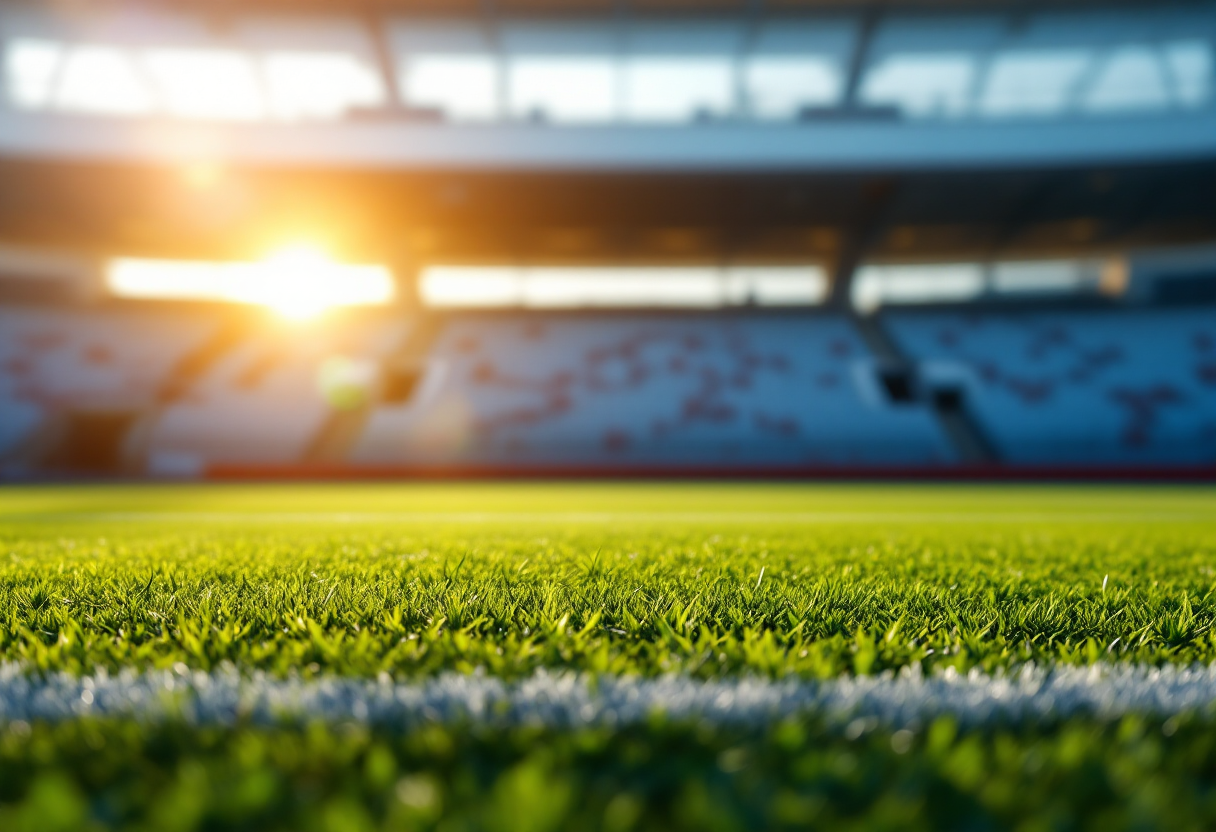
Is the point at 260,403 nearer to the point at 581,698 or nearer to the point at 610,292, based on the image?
the point at 610,292

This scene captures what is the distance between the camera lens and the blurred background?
15.7m

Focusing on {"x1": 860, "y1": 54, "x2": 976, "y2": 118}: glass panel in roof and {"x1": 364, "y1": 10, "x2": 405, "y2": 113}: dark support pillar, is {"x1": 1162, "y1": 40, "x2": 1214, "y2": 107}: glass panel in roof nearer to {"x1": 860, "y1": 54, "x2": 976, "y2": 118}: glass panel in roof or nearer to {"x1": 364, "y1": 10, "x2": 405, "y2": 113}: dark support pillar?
{"x1": 860, "y1": 54, "x2": 976, "y2": 118}: glass panel in roof

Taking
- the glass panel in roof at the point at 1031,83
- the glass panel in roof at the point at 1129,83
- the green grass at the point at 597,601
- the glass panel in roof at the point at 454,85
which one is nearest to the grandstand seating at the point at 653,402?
the glass panel in roof at the point at 454,85

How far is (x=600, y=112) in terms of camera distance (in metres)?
17.1

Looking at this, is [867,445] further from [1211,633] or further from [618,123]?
[1211,633]

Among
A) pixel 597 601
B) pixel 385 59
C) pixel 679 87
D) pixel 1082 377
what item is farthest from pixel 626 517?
pixel 1082 377

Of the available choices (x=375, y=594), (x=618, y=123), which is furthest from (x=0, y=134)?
(x=375, y=594)

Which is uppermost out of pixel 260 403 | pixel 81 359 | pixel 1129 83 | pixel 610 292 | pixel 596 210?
pixel 1129 83

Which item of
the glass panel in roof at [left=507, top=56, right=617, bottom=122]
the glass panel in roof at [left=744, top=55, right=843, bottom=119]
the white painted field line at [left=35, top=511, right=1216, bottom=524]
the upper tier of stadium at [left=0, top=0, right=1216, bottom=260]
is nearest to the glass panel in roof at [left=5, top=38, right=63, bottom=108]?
the upper tier of stadium at [left=0, top=0, right=1216, bottom=260]

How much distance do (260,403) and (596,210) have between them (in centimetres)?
905

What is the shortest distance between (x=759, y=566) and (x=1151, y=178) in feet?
62.4

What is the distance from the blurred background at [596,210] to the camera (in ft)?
51.4

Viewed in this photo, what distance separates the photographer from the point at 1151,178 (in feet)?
54.0

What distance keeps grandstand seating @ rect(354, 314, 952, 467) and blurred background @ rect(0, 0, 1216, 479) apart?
8 centimetres
